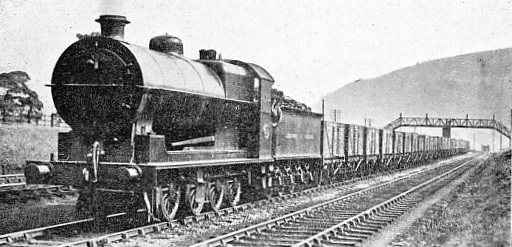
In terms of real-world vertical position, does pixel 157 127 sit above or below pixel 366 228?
above

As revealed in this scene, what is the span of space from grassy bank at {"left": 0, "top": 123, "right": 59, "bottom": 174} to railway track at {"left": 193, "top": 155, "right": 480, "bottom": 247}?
50.3ft

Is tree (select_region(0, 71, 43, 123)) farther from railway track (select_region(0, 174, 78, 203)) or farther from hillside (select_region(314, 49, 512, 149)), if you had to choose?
hillside (select_region(314, 49, 512, 149))

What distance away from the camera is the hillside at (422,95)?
128 metres

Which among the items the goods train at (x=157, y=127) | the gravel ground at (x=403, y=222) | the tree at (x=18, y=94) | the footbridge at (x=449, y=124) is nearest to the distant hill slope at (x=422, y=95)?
the footbridge at (x=449, y=124)

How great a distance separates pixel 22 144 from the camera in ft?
83.4

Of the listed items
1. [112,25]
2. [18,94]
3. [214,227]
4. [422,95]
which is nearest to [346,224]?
[214,227]

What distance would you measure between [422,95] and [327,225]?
144 m

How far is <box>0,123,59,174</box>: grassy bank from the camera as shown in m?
23.4

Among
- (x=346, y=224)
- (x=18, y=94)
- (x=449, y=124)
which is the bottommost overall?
(x=346, y=224)

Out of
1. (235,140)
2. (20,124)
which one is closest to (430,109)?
(20,124)

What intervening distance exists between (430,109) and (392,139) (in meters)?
111

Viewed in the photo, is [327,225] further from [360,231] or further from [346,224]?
[360,231]

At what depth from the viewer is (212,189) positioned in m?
11.4

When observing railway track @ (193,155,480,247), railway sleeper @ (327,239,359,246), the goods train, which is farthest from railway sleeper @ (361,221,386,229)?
the goods train
